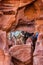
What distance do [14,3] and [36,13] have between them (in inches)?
11.9

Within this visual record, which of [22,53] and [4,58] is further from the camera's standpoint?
[22,53]

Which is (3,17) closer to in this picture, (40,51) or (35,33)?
(35,33)

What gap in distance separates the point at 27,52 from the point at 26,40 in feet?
1.82

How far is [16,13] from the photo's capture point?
3.46m

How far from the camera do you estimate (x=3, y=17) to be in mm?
3494

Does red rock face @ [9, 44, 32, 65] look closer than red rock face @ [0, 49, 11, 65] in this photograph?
No

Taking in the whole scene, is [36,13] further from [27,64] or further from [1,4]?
[27,64]

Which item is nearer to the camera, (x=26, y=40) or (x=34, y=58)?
(x=34, y=58)

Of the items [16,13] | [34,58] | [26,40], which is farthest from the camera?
[16,13]

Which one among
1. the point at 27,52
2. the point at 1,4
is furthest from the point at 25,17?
the point at 27,52

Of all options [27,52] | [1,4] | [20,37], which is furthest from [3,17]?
[27,52]

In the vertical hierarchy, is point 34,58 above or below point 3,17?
below

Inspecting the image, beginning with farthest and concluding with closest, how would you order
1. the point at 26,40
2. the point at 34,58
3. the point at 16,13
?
the point at 16,13 < the point at 26,40 < the point at 34,58

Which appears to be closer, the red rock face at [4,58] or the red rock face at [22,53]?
the red rock face at [4,58]
